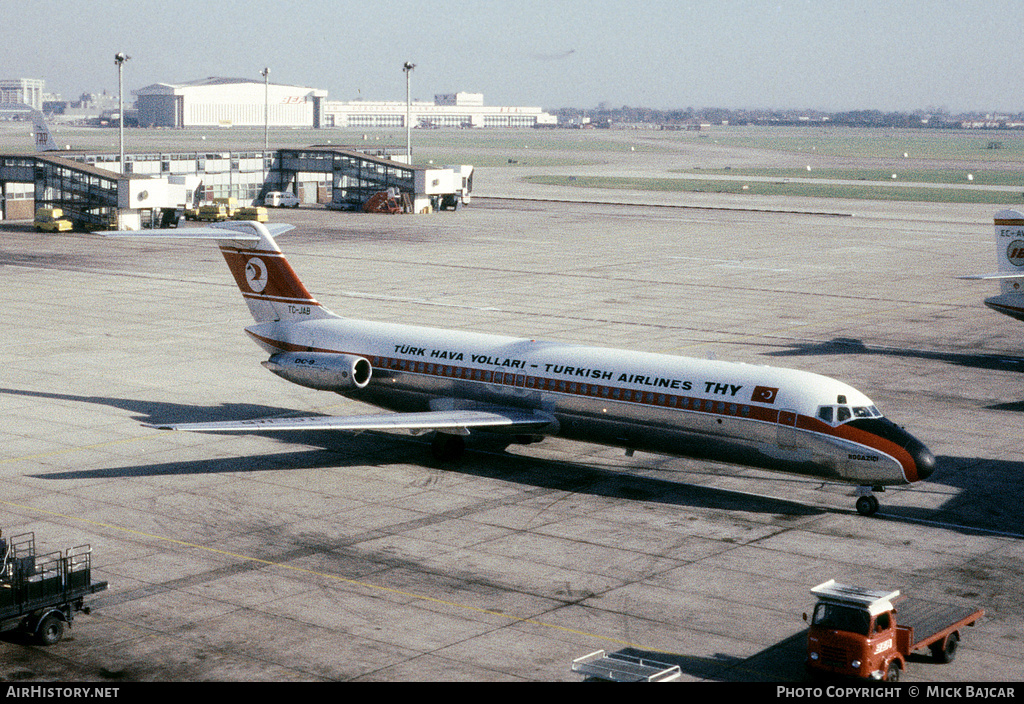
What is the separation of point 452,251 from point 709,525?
5569 centimetres

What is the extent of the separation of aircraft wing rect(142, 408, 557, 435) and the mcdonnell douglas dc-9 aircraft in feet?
0.12

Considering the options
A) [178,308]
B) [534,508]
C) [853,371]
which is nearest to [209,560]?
[534,508]

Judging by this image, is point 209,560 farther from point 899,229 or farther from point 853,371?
point 899,229

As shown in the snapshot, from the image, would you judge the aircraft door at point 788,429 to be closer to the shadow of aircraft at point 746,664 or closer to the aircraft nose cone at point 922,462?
the aircraft nose cone at point 922,462

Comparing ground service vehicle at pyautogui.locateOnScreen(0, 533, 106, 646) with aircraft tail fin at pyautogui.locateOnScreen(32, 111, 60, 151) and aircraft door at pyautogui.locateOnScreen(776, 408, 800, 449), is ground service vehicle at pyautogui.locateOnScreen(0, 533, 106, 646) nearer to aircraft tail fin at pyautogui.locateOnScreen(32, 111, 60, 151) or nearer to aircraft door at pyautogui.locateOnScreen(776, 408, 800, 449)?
aircraft door at pyautogui.locateOnScreen(776, 408, 800, 449)

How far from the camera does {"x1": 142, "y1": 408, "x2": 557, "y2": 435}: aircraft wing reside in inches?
1177

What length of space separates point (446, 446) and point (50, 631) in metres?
13.9

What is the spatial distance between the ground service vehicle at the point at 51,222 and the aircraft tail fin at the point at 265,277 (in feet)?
188

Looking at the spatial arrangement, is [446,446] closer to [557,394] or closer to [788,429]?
[557,394]

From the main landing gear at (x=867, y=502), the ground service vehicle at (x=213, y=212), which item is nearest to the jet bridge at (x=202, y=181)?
the ground service vehicle at (x=213, y=212)

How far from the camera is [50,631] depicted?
2036 centimetres

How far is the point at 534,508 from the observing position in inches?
1134

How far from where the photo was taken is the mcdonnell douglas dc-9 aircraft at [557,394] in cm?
2861

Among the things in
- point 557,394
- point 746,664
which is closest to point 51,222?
point 557,394
